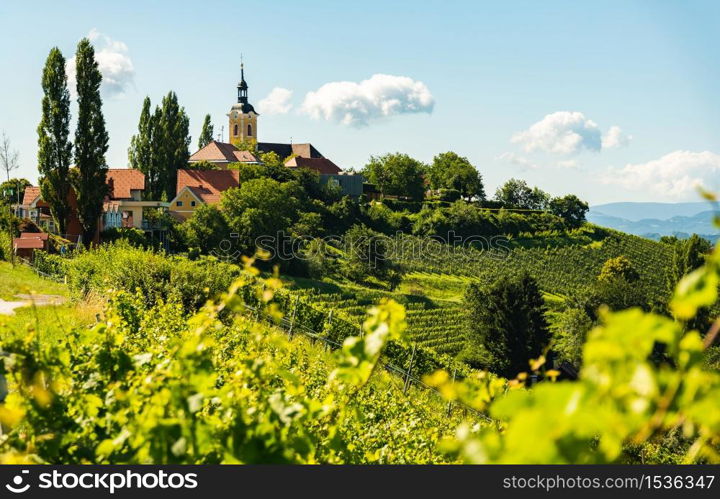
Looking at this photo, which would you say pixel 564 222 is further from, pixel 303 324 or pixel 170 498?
pixel 170 498

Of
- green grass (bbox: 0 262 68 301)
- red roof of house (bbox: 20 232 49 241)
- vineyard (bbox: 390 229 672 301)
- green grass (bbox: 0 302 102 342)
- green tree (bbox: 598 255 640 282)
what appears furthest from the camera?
green tree (bbox: 598 255 640 282)

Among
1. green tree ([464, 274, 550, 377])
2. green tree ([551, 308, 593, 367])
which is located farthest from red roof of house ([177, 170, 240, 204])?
green tree ([551, 308, 593, 367])

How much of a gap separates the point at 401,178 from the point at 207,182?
99.6 ft

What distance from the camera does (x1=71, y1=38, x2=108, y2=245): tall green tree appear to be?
3812 cm

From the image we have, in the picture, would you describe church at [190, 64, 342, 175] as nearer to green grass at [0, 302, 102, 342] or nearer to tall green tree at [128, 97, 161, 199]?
tall green tree at [128, 97, 161, 199]

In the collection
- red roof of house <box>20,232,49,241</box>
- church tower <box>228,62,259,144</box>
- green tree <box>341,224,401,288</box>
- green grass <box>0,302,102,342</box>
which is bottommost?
green tree <box>341,224,401,288</box>

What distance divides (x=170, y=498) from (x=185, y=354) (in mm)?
635

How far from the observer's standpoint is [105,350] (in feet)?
14.1

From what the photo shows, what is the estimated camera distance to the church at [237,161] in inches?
2124

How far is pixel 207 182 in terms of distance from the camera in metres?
56.6

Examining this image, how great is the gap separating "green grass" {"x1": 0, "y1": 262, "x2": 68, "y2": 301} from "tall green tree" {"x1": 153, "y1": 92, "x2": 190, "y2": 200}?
967 inches

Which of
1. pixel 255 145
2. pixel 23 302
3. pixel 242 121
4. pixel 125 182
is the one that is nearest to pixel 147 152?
pixel 125 182

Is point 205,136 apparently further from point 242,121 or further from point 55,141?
point 55,141

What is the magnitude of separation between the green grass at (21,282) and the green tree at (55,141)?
8950 mm
